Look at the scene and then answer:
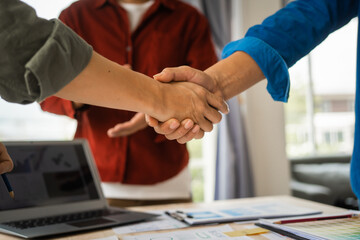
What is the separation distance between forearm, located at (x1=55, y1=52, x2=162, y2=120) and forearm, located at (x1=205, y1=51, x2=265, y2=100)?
269 millimetres

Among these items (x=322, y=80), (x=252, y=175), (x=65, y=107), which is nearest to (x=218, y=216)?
(x=65, y=107)

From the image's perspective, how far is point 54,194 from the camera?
1131 mm

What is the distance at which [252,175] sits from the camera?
3010 millimetres

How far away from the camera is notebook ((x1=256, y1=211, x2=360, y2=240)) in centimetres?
76

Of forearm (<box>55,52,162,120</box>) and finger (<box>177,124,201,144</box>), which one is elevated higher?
forearm (<box>55,52,162,120</box>)

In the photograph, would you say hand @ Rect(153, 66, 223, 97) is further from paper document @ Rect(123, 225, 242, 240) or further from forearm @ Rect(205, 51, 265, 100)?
paper document @ Rect(123, 225, 242, 240)

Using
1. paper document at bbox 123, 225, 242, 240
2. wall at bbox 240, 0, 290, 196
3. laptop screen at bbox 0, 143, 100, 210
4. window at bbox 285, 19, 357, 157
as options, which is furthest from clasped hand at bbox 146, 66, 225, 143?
window at bbox 285, 19, 357, 157

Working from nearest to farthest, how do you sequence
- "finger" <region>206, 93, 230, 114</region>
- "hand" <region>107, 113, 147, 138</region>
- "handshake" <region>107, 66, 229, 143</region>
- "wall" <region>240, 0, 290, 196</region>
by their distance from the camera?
1. "handshake" <region>107, 66, 229, 143</region>
2. "finger" <region>206, 93, 230, 114</region>
3. "hand" <region>107, 113, 147, 138</region>
4. "wall" <region>240, 0, 290, 196</region>

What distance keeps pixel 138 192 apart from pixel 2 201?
540 mm

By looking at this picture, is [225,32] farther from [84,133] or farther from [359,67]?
[359,67]

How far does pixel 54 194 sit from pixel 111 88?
535 millimetres

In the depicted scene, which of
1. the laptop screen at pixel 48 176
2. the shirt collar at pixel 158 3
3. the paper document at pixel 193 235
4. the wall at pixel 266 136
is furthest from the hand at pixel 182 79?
the wall at pixel 266 136

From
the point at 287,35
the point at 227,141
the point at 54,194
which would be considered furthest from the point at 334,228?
the point at 227,141

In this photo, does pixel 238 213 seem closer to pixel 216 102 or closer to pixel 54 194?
pixel 216 102
